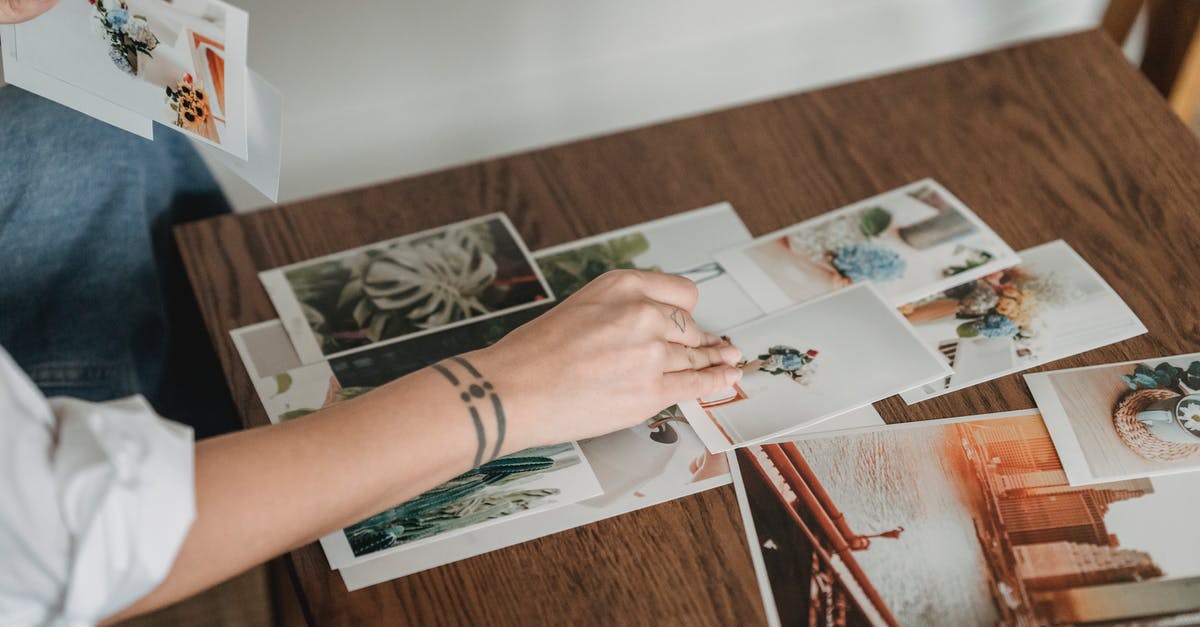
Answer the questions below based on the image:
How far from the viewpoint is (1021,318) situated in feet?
3.17

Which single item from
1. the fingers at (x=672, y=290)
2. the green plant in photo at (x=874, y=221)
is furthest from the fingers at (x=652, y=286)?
the green plant in photo at (x=874, y=221)

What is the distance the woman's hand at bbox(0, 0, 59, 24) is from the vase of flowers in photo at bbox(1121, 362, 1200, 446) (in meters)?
0.96

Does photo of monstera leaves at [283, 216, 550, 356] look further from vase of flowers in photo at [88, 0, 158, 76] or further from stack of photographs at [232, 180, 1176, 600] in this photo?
vase of flowers in photo at [88, 0, 158, 76]

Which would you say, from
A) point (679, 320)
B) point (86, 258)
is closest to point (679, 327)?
point (679, 320)

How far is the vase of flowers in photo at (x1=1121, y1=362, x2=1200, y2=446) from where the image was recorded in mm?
854

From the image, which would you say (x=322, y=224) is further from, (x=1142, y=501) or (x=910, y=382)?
(x=1142, y=501)

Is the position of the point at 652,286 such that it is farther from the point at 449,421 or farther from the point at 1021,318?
the point at 1021,318

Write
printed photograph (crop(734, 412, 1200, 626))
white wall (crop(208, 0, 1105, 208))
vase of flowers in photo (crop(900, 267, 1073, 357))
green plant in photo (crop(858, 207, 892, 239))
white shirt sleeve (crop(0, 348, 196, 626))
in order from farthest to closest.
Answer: white wall (crop(208, 0, 1105, 208))
green plant in photo (crop(858, 207, 892, 239))
vase of flowers in photo (crop(900, 267, 1073, 357))
printed photograph (crop(734, 412, 1200, 626))
white shirt sleeve (crop(0, 348, 196, 626))

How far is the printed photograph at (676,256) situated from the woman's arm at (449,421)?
6 cm

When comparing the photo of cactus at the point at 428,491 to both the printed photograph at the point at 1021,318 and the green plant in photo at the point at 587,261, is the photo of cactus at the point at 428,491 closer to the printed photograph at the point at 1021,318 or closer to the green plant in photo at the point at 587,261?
the green plant in photo at the point at 587,261

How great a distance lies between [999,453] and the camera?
0.85 meters

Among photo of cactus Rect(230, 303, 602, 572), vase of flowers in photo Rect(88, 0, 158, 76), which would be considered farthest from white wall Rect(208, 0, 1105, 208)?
photo of cactus Rect(230, 303, 602, 572)

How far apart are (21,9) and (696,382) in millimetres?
645

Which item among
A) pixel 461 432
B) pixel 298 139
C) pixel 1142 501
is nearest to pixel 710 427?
pixel 461 432
